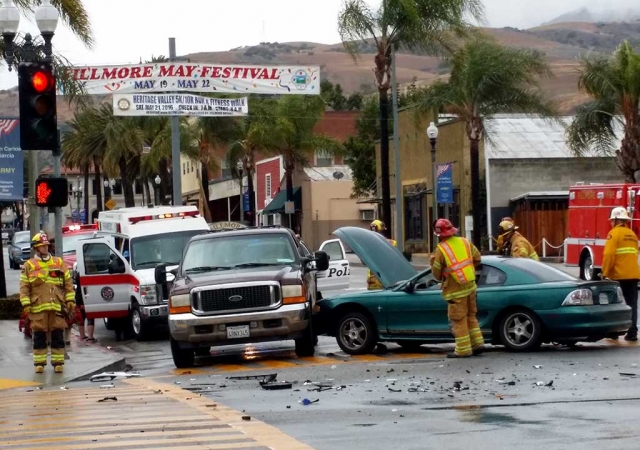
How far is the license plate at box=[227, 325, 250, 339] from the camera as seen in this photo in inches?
658

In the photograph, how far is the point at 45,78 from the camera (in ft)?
56.5

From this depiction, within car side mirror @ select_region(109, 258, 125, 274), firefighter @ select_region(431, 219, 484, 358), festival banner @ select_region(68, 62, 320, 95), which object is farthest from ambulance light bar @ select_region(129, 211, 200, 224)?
firefighter @ select_region(431, 219, 484, 358)

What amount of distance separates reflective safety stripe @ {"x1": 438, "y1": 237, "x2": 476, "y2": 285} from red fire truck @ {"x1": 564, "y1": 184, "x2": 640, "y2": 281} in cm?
1623

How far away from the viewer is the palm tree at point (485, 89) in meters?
45.2

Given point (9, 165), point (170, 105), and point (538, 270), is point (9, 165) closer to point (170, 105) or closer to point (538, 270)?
point (170, 105)

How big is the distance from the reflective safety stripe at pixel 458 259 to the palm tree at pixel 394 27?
25471 mm

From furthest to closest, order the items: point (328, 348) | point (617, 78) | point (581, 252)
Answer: point (617, 78) < point (581, 252) < point (328, 348)

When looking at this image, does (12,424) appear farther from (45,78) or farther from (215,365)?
(45,78)

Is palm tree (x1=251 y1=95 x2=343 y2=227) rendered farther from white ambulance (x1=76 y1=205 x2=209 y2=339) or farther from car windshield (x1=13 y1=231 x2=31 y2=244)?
white ambulance (x1=76 y1=205 x2=209 y2=339)

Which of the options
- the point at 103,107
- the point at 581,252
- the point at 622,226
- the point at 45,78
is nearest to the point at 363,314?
the point at 622,226

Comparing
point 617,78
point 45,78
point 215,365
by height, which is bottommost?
point 215,365

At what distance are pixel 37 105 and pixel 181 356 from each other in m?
3.98

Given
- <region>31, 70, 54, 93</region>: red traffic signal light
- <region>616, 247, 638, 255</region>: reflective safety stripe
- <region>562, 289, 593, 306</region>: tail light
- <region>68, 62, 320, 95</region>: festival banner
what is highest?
<region>68, 62, 320, 95</region>: festival banner

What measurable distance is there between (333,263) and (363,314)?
9343mm
